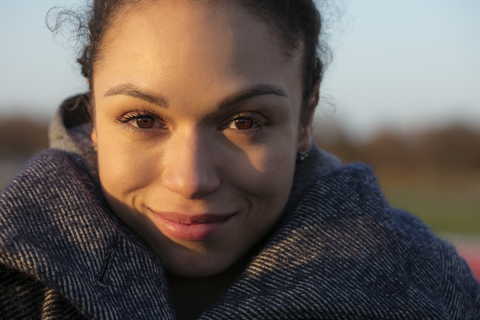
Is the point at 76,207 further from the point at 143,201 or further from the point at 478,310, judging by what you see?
the point at 478,310

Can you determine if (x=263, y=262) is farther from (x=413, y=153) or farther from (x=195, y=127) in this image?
(x=413, y=153)

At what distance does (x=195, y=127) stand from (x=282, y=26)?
2.05ft

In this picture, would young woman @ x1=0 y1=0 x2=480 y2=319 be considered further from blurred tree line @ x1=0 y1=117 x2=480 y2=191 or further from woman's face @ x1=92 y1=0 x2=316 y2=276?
blurred tree line @ x1=0 y1=117 x2=480 y2=191

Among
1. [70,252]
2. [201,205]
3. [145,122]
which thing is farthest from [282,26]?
[70,252]

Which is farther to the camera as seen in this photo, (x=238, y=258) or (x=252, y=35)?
(x=238, y=258)

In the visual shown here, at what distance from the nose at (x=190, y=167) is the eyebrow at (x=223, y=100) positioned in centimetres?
15

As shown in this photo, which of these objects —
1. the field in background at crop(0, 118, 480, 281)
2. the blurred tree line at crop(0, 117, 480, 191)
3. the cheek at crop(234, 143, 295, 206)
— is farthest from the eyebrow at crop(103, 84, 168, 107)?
the blurred tree line at crop(0, 117, 480, 191)

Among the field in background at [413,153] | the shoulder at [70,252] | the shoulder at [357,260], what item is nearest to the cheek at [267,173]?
the shoulder at [357,260]

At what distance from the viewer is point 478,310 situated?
2338mm

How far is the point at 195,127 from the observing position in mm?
A: 1727

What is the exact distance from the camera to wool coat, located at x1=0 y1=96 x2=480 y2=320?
5.28 feet

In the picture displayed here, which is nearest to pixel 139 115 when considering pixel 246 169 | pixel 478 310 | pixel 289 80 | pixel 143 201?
pixel 143 201

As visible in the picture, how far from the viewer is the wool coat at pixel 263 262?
1.61 meters

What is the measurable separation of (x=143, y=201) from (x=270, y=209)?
0.56 m
